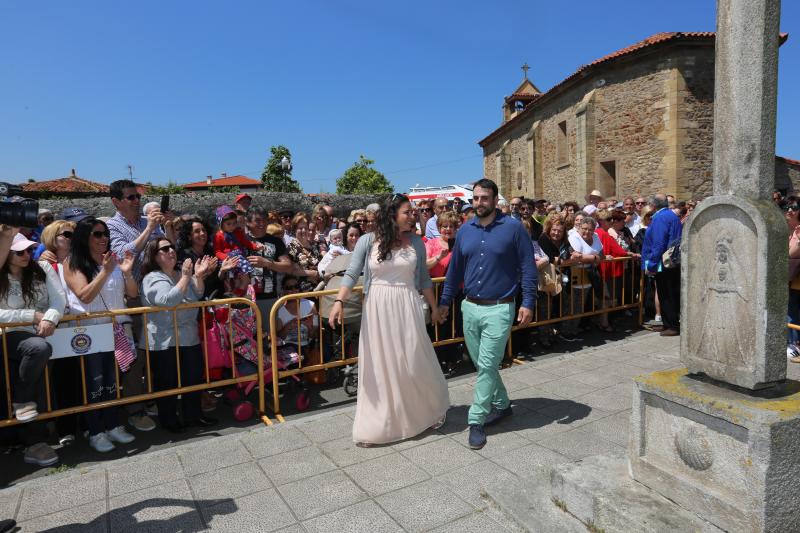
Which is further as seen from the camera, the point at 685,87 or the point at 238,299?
the point at 685,87

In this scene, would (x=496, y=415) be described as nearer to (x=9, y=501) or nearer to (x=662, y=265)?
(x=9, y=501)

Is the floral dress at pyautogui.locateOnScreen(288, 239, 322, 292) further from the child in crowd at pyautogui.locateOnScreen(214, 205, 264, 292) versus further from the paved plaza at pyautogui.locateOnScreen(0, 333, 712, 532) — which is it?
the paved plaza at pyautogui.locateOnScreen(0, 333, 712, 532)

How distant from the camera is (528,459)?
3.70m

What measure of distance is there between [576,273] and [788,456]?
5.08m

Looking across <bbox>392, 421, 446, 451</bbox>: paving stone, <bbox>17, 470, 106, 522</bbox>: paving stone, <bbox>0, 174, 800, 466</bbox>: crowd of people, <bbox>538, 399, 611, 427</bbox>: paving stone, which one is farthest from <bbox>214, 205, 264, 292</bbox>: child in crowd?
<bbox>538, 399, 611, 427</bbox>: paving stone

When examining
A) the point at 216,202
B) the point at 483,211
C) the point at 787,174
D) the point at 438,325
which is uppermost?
the point at 787,174

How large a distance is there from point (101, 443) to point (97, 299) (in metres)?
1.21

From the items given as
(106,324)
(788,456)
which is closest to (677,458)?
(788,456)

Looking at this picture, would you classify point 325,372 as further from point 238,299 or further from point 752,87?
point 752,87

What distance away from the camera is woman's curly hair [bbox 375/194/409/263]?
13.3 feet

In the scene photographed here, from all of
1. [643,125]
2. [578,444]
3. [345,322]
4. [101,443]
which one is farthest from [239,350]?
[643,125]

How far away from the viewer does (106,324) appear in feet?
13.8

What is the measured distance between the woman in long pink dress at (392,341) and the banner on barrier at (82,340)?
75.4 inches

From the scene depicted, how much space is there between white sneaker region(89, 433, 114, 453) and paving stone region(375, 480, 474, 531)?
2.46 m
